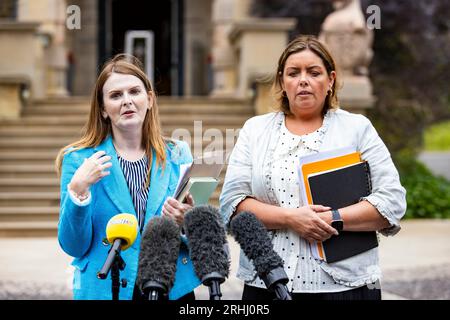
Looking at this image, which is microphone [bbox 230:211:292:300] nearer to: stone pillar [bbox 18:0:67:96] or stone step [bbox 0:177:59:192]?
stone step [bbox 0:177:59:192]

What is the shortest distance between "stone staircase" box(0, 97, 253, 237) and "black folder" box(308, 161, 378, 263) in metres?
7.42

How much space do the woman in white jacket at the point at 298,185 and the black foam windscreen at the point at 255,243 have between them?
0.34 m

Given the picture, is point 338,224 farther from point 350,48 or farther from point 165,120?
point 165,120

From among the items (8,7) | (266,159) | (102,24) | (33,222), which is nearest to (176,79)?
(102,24)

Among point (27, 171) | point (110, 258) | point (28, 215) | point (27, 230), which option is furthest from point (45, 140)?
point (110, 258)

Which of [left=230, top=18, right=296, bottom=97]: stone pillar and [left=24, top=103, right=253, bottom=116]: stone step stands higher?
[left=230, top=18, right=296, bottom=97]: stone pillar

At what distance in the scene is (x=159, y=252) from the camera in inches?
104

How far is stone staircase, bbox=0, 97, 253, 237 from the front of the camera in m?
11.4

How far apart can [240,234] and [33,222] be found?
8.85 meters

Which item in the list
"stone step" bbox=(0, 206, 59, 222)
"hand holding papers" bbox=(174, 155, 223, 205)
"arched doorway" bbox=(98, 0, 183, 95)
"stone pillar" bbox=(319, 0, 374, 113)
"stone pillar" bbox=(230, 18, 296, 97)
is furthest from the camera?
"arched doorway" bbox=(98, 0, 183, 95)

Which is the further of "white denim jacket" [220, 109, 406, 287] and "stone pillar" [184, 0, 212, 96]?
"stone pillar" [184, 0, 212, 96]

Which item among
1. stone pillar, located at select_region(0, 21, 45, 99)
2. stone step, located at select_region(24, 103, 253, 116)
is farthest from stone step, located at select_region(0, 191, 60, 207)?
stone pillar, located at select_region(0, 21, 45, 99)

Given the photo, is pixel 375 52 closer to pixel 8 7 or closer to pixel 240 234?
pixel 8 7

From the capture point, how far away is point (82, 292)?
317cm
